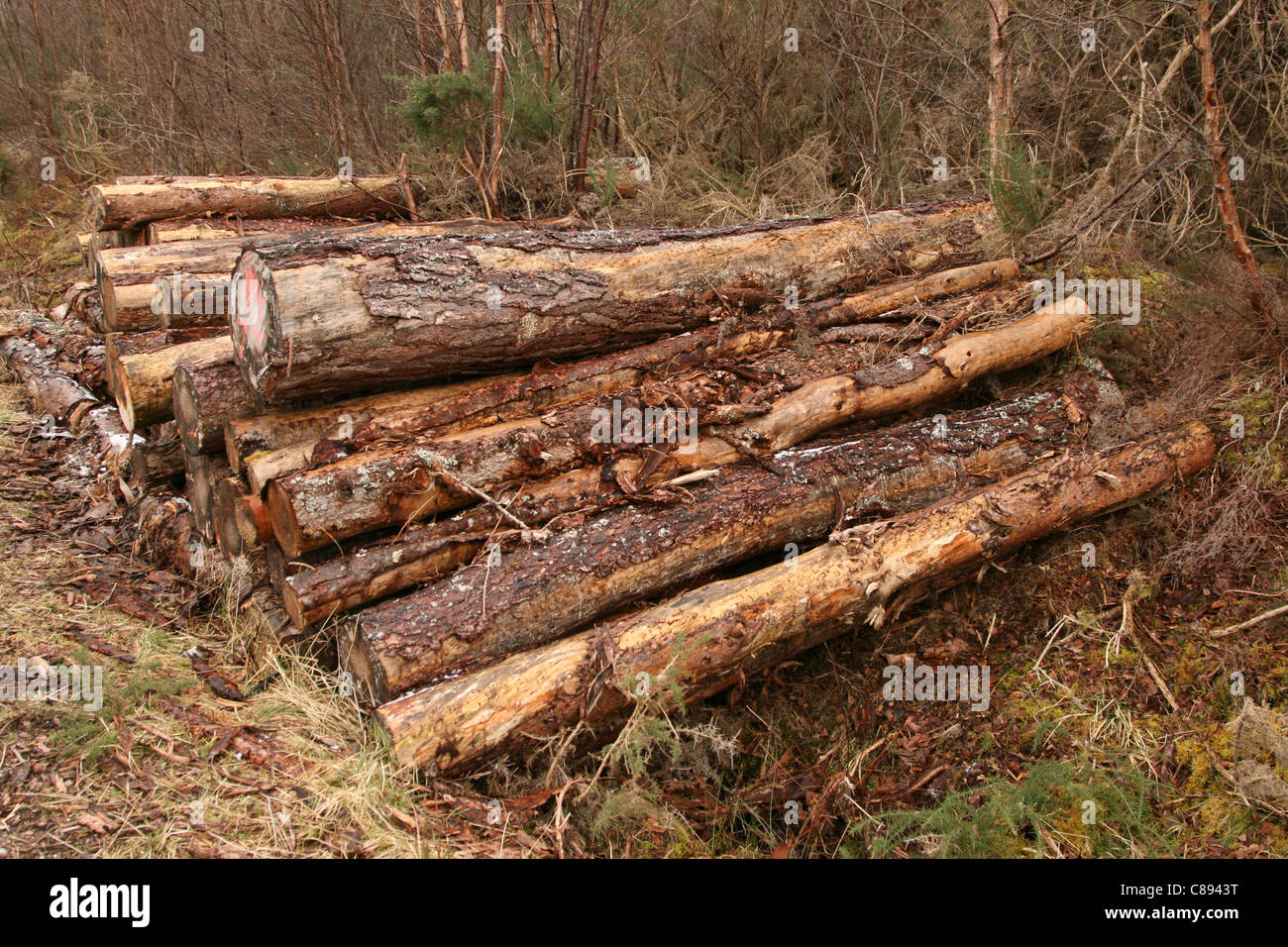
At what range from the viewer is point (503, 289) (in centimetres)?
411

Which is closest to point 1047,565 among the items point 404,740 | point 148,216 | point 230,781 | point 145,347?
point 404,740

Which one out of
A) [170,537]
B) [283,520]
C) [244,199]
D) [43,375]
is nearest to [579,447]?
[283,520]

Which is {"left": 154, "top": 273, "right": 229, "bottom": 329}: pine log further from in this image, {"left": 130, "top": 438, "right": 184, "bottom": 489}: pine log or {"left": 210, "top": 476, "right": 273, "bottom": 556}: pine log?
{"left": 210, "top": 476, "right": 273, "bottom": 556}: pine log

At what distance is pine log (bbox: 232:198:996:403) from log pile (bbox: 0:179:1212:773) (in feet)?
0.05

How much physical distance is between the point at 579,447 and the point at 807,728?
1.62 metres

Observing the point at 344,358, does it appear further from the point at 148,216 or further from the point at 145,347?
the point at 148,216

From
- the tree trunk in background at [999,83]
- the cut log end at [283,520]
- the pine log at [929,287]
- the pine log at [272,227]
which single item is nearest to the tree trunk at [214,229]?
the pine log at [272,227]

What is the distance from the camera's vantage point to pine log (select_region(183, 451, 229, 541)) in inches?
163

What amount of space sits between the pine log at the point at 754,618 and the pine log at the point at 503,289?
1.44m

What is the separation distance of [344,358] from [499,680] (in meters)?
1.52

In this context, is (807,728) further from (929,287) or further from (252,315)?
(252,315)

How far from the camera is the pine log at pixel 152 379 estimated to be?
4.45 metres

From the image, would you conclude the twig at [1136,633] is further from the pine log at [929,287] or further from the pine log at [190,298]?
the pine log at [190,298]

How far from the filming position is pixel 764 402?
433 centimetres
